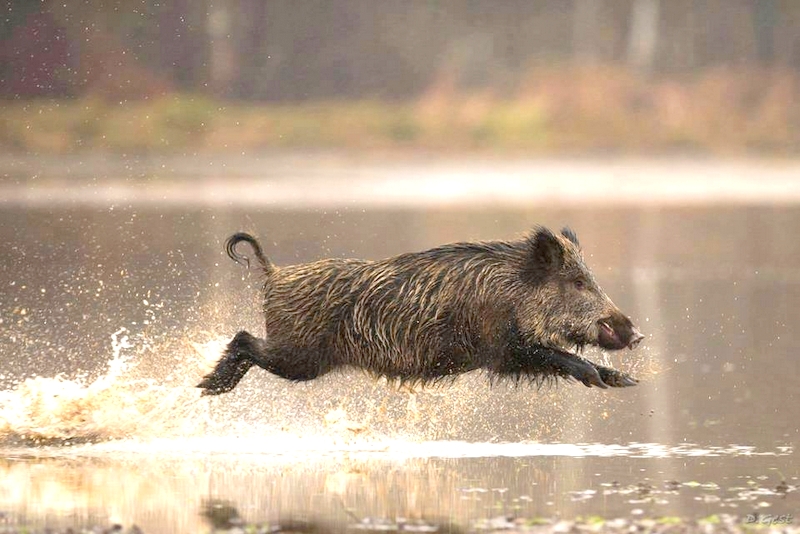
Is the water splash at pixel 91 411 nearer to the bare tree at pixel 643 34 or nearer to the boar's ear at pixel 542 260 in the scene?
the boar's ear at pixel 542 260

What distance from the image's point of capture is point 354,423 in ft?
28.2

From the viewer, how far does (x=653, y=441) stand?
336 inches

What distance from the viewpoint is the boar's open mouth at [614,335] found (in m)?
8.29

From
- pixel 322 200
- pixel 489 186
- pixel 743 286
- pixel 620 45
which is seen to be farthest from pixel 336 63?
pixel 743 286

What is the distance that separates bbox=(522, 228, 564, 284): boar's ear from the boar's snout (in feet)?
1.17

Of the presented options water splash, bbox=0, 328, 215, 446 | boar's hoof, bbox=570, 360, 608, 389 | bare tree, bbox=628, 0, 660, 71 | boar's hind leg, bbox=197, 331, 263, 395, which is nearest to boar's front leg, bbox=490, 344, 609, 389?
boar's hoof, bbox=570, 360, 608, 389

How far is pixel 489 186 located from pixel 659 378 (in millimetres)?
18674

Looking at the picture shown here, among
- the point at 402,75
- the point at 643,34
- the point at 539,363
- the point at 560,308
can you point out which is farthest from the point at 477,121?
the point at 539,363

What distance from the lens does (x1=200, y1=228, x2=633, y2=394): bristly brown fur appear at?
8305mm

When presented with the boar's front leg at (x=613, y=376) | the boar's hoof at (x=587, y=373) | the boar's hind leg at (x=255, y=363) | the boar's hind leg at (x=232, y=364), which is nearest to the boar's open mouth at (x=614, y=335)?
the boar's front leg at (x=613, y=376)

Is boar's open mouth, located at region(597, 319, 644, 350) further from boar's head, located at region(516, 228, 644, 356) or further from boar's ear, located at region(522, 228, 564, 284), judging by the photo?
boar's ear, located at region(522, 228, 564, 284)

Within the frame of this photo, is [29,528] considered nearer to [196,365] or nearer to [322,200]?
[196,365]

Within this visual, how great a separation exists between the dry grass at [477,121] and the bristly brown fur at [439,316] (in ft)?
83.8

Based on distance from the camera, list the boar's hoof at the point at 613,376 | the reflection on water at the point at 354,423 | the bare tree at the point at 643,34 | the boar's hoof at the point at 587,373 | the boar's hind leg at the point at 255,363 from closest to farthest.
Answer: the reflection on water at the point at 354,423 → the boar's hoof at the point at 587,373 → the boar's hoof at the point at 613,376 → the boar's hind leg at the point at 255,363 → the bare tree at the point at 643,34
